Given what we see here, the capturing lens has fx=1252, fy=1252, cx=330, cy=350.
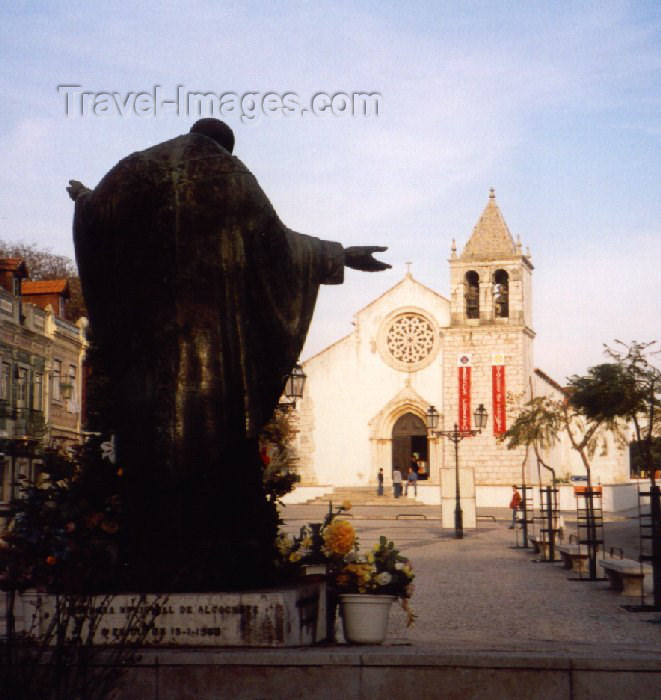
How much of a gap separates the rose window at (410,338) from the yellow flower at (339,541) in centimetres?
4995

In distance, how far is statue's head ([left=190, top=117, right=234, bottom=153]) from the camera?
6.32 meters

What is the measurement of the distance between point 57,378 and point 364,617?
1453 inches

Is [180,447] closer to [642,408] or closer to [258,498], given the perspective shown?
[258,498]

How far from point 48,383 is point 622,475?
29889 mm

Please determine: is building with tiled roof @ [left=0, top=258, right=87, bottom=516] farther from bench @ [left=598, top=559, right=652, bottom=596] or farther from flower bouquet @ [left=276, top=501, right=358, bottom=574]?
flower bouquet @ [left=276, top=501, right=358, bottom=574]

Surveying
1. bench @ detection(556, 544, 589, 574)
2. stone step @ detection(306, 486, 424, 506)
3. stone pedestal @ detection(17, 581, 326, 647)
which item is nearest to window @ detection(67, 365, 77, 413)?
stone step @ detection(306, 486, 424, 506)

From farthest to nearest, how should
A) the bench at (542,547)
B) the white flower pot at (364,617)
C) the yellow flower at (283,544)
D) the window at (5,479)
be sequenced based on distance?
the window at (5,479), the bench at (542,547), the yellow flower at (283,544), the white flower pot at (364,617)

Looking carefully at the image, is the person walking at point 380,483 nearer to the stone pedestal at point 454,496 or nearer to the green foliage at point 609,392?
the stone pedestal at point 454,496

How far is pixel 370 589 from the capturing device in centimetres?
650

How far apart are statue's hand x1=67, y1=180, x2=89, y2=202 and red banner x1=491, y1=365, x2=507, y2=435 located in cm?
A: 4786

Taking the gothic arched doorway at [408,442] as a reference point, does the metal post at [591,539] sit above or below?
below

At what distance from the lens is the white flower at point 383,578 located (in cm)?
648

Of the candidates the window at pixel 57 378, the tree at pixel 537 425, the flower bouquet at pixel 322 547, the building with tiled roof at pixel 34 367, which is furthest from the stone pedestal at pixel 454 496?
the flower bouquet at pixel 322 547

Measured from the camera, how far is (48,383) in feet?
134
